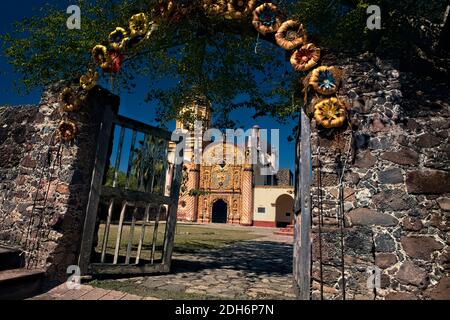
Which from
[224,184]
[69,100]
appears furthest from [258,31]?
[224,184]

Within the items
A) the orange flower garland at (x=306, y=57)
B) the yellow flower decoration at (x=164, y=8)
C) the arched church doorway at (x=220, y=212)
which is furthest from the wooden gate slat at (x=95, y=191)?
the arched church doorway at (x=220, y=212)

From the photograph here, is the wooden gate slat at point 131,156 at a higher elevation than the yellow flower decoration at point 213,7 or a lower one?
lower

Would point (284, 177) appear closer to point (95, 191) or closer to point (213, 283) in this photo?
point (213, 283)

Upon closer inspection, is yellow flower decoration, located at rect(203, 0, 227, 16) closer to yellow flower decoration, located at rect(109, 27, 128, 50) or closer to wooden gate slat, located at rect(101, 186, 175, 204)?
yellow flower decoration, located at rect(109, 27, 128, 50)

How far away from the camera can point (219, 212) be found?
3612cm

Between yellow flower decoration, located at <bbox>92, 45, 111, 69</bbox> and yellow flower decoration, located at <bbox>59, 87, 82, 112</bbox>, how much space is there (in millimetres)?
731

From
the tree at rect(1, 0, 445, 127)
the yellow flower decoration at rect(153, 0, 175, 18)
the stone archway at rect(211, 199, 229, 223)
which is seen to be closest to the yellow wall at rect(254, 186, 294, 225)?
the stone archway at rect(211, 199, 229, 223)

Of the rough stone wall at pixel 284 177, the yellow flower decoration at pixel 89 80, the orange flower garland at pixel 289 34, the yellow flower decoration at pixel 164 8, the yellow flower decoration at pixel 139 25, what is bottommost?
the yellow flower decoration at pixel 89 80

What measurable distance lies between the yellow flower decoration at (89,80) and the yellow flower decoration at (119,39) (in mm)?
681

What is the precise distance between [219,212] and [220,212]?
0.12 m

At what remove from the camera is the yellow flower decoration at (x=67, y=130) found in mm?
4898

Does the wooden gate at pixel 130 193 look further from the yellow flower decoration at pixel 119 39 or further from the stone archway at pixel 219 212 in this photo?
the stone archway at pixel 219 212

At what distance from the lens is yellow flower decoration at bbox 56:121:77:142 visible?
16.1 ft

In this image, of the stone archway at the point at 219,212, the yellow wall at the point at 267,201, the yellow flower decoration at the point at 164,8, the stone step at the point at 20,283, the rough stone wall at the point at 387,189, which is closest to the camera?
the rough stone wall at the point at 387,189
